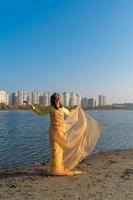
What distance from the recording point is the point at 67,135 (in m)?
11.1

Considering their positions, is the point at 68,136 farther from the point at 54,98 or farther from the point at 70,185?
the point at 70,185

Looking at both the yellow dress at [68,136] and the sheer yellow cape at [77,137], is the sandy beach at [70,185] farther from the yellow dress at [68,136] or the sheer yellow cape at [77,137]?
the sheer yellow cape at [77,137]

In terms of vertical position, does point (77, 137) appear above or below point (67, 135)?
below

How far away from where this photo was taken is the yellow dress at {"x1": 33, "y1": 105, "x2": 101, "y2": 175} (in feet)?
34.4

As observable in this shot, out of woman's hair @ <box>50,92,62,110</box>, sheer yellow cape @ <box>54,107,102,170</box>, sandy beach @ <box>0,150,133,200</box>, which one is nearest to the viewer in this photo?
sandy beach @ <box>0,150,133,200</box>

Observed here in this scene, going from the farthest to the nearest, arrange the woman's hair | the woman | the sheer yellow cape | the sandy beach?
the sheer yellow cape < the woman < the woman's hair < the sandy beach

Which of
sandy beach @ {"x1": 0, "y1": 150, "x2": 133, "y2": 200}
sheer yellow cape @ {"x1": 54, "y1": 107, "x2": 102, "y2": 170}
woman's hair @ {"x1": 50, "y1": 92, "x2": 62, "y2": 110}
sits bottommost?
sandy beach @ {"x1": 0, "y1": 150, "x2": 133, "y2": 200}

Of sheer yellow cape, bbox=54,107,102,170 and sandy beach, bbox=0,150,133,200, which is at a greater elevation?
sheer yellow cape, bbox=54,107,102,170

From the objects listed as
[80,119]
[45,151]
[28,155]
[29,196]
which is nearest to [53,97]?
[80,119]

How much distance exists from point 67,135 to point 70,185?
2101 mm

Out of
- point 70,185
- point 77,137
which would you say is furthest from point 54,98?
point 70,185

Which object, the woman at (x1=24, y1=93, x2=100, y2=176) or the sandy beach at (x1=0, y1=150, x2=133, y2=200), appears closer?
the sandy beach at (x1=0, y1=150, x2=133, y2=200)

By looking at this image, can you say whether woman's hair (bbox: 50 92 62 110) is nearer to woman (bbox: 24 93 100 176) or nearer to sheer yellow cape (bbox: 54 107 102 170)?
woman (bbox: 24 93 100 176)

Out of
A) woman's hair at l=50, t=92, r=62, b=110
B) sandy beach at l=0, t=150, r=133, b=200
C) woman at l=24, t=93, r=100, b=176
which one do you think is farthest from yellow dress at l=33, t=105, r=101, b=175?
sandy beach at l=0, t=150, r=133, b=200
